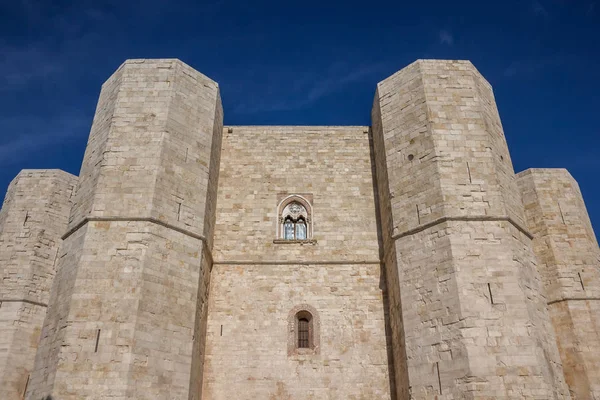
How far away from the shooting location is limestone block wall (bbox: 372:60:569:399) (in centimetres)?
927

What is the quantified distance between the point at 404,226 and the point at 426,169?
1338mm

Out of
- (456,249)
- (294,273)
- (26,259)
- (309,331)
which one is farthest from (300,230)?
(26,259)

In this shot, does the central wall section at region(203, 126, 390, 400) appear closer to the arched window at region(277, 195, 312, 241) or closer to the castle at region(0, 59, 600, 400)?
the castle at region(0, 59, 600, 400)

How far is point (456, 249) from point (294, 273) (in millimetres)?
3830

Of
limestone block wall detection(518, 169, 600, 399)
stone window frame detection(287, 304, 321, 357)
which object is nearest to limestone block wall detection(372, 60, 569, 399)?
stone window frame detection(287, 304, 321, 357)

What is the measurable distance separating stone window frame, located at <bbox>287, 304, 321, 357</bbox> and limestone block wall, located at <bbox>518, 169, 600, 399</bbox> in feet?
18.5

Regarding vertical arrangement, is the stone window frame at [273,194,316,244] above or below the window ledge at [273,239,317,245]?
above

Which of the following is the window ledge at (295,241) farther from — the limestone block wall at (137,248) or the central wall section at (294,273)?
the limestone block wall at (137,248)

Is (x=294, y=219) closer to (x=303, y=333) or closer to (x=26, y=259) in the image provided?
(x=303, y=333)

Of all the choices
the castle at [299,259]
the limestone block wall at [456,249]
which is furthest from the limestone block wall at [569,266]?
the limestone block wall at [456,249]

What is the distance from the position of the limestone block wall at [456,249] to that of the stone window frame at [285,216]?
5.90 feet

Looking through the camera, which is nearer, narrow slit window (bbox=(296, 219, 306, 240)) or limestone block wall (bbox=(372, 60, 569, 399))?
limestone block wall (bbox=(372, 60, 569, 399))

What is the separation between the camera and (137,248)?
1029 cm

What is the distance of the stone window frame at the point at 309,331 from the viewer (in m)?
11.4
